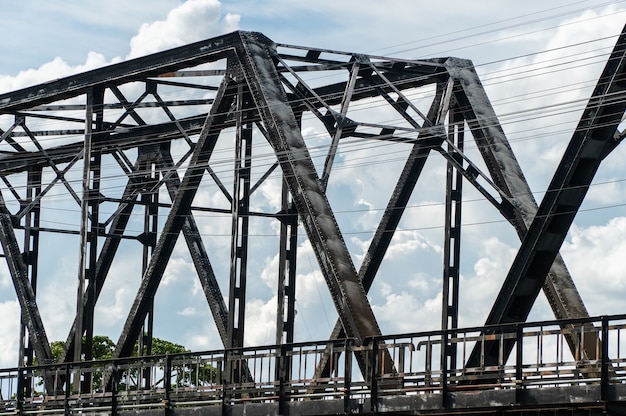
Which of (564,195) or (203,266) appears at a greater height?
(203,266)

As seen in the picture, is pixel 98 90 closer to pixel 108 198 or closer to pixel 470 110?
pixel 108 198

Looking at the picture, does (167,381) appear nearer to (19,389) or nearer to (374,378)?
(374,378)

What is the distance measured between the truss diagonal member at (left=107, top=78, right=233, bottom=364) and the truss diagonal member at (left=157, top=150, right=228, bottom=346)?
49cm

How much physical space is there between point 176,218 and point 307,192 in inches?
210

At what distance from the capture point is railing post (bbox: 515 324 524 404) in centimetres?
2491

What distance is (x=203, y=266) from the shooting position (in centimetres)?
4094

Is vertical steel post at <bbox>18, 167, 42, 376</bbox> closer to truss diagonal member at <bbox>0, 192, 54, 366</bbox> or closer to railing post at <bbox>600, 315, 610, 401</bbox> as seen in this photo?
truss diagonal member at <bbox>0, 192, 54, 366</bbox>

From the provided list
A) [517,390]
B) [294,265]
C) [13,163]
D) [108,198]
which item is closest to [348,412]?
[517,390]

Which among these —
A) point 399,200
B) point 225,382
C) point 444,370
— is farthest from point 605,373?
point 399,200

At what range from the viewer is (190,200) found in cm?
3812

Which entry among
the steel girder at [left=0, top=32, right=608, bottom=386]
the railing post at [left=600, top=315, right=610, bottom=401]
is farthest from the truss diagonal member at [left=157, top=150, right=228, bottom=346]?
the railing post at [left=600, top=315, right=610, bottom=401]

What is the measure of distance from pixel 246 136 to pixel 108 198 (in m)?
7.28

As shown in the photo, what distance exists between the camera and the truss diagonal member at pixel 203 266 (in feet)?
127

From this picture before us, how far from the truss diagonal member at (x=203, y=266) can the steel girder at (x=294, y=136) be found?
4 centimetres
